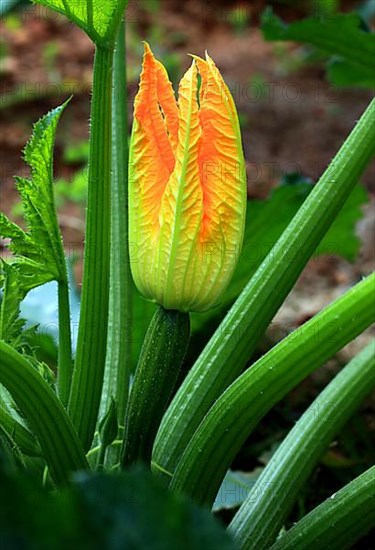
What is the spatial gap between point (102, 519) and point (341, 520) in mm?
564

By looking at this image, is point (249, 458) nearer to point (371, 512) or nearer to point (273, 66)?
point (371, 512)

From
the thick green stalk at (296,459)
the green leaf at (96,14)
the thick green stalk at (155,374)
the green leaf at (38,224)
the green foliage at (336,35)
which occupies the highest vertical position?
the green leaf at (96,14)

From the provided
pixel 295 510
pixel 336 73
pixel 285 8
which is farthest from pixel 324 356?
pixel 285 8

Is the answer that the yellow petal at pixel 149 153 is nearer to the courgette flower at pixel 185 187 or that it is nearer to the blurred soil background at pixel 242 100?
the courgette flower at pixel 185 187

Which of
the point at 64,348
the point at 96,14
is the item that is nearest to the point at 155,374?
the point at 64,348

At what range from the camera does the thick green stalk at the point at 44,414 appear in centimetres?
96

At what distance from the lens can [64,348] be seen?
122 centimetres

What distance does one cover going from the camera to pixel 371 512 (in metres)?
1.07

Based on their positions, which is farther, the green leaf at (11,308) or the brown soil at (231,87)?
the brown soil at (231,87)

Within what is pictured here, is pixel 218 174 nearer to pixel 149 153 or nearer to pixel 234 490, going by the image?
pixel 149 153

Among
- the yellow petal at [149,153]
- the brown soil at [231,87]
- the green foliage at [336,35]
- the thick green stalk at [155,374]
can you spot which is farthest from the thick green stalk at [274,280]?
the brown soil at [231,87]

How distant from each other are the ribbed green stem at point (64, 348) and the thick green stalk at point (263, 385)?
200mm

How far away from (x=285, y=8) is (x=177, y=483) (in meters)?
3.38

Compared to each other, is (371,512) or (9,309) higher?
(9,309)
